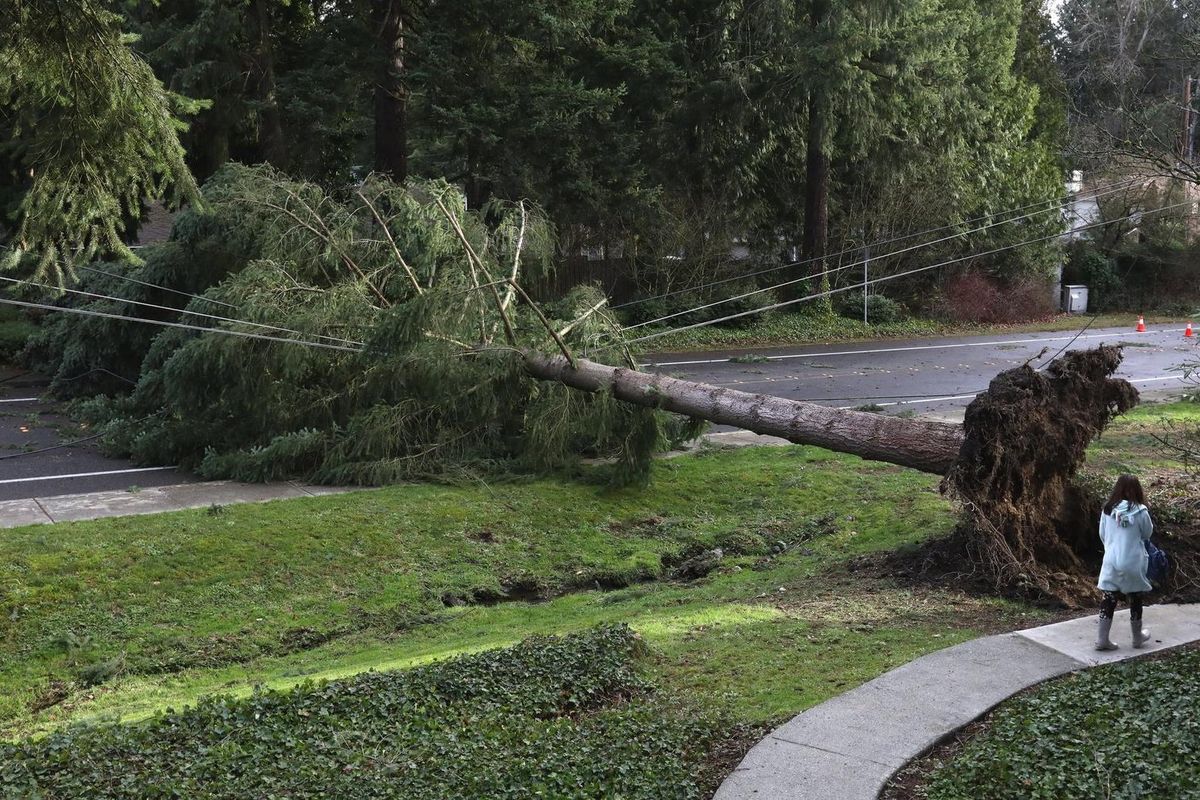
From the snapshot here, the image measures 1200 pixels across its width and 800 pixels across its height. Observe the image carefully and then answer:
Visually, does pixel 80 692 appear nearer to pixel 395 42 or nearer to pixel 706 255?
pixel 395 42

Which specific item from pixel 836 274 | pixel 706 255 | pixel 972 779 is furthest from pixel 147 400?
pixel 836 274

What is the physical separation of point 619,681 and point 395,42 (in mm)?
20142

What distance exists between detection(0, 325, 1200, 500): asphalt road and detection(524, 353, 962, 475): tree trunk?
484cm

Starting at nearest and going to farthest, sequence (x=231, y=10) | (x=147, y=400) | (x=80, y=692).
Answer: (x=80, y=692), (x=147, y=400), (x=231, y=10)

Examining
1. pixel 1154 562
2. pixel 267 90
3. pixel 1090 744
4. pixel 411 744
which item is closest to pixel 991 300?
pixel 267 90

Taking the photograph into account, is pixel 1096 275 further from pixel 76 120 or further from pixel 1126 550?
pixel 76 120

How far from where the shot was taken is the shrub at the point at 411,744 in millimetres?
5727

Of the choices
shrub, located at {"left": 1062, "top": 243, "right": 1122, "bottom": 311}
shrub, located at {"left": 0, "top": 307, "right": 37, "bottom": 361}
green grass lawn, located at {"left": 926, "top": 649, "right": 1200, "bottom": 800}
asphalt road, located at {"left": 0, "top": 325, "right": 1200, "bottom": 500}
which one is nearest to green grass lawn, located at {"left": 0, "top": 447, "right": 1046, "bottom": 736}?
green grass lawn, located at {"left": 926, "top": 649, "right": 1200, "bottom": 800}

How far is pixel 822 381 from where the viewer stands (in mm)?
22203

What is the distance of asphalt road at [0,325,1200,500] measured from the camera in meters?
14.5

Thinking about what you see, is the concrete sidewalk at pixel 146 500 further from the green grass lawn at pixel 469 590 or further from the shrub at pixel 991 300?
the shrub at pixel 991 300

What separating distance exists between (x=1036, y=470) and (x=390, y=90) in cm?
1827

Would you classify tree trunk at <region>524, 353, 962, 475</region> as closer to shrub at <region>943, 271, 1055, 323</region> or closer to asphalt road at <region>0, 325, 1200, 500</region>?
asphalt road at <region>0, 325, 1200, 500</region>

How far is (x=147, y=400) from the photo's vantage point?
1590cm
